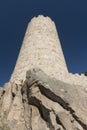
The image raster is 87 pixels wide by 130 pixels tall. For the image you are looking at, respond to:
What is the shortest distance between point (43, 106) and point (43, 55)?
7.53 metres

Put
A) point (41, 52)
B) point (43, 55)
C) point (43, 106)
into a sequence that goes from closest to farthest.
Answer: point (43, 106) < point (43, 55) < point (41, 52)

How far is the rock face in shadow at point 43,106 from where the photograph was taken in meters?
13.2

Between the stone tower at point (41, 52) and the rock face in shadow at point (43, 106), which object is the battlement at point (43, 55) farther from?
the rock face in shadow at point (43, 106)

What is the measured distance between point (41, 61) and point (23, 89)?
4675 millimetres

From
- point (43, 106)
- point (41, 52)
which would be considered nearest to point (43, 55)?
point (41, 52)

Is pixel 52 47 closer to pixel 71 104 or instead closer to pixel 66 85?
pixel 66 85

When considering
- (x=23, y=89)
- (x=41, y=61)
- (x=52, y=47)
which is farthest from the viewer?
(x=52, y=47)

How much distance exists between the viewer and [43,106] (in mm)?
14281

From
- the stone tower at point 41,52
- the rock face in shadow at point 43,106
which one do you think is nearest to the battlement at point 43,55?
the stone tower at point 41,52

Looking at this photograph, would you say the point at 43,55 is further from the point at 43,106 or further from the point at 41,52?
the point at 43,106

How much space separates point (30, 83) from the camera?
1563 centimetres

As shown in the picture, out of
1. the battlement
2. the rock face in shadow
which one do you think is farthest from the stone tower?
the rock face in shadow

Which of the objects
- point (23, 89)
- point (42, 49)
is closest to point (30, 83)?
point (23, 89)

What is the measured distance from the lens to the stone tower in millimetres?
20281
